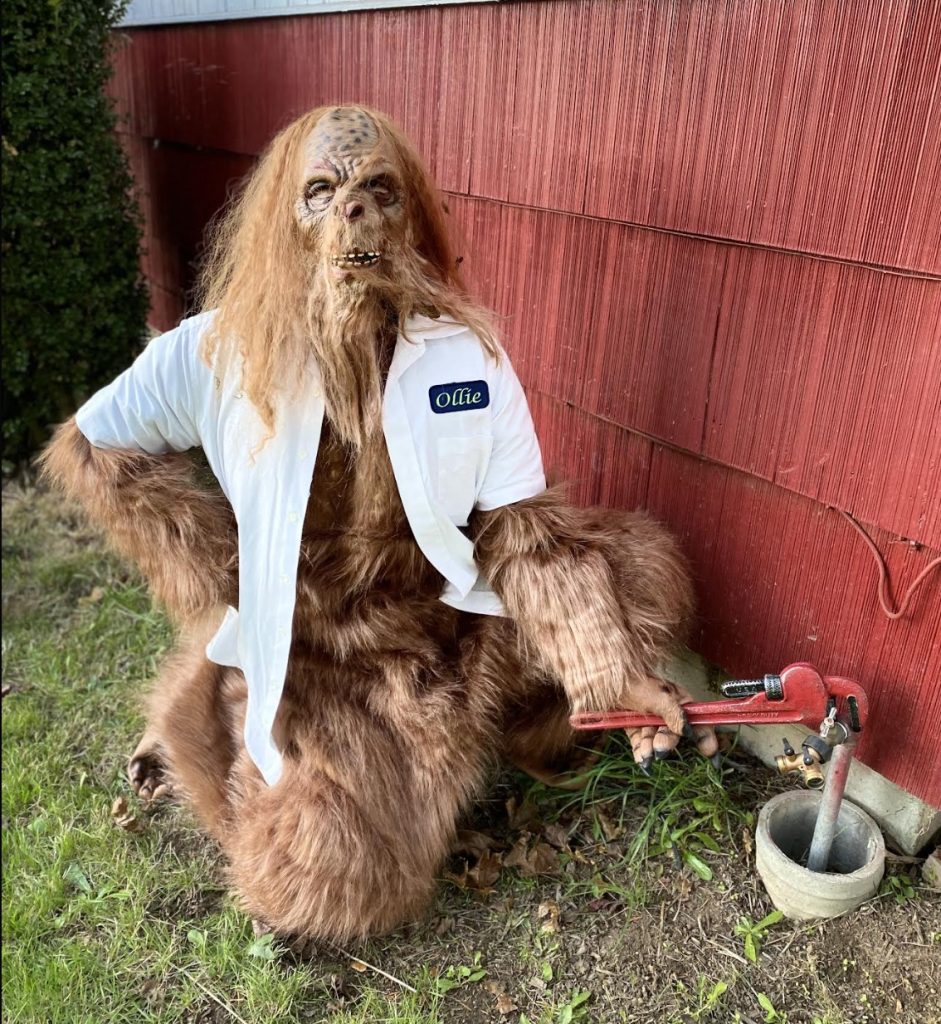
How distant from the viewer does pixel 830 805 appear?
1.82 m

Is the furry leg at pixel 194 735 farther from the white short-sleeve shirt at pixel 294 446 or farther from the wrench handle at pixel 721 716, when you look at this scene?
the wrench handle at pixel 721 716

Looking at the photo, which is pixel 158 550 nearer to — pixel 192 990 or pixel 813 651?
pixel 192 990

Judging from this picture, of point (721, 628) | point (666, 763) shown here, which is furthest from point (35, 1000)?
point (721, 628)

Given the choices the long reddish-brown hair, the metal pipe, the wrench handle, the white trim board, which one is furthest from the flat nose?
the metal pipe

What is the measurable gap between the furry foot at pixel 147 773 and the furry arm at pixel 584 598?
42.8 inches

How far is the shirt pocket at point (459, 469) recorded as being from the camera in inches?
70.7

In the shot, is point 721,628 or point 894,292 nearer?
point 894,292

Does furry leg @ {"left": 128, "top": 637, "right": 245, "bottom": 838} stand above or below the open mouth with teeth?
below

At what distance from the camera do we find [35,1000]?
6.14 ft

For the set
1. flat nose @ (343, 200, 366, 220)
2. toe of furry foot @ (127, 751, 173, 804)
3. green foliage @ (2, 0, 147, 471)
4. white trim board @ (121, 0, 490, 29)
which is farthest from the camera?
green foliage @ (2, 0, 147, 471)

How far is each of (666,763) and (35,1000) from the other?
147cm

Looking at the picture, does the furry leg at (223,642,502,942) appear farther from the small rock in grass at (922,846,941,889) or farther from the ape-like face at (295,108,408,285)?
the small rock in grass at (922,846,941,889)

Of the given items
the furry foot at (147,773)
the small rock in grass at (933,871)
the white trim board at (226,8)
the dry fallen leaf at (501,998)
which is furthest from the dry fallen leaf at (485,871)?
the white trim board at (226,8)

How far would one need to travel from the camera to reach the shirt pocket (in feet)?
5.89
